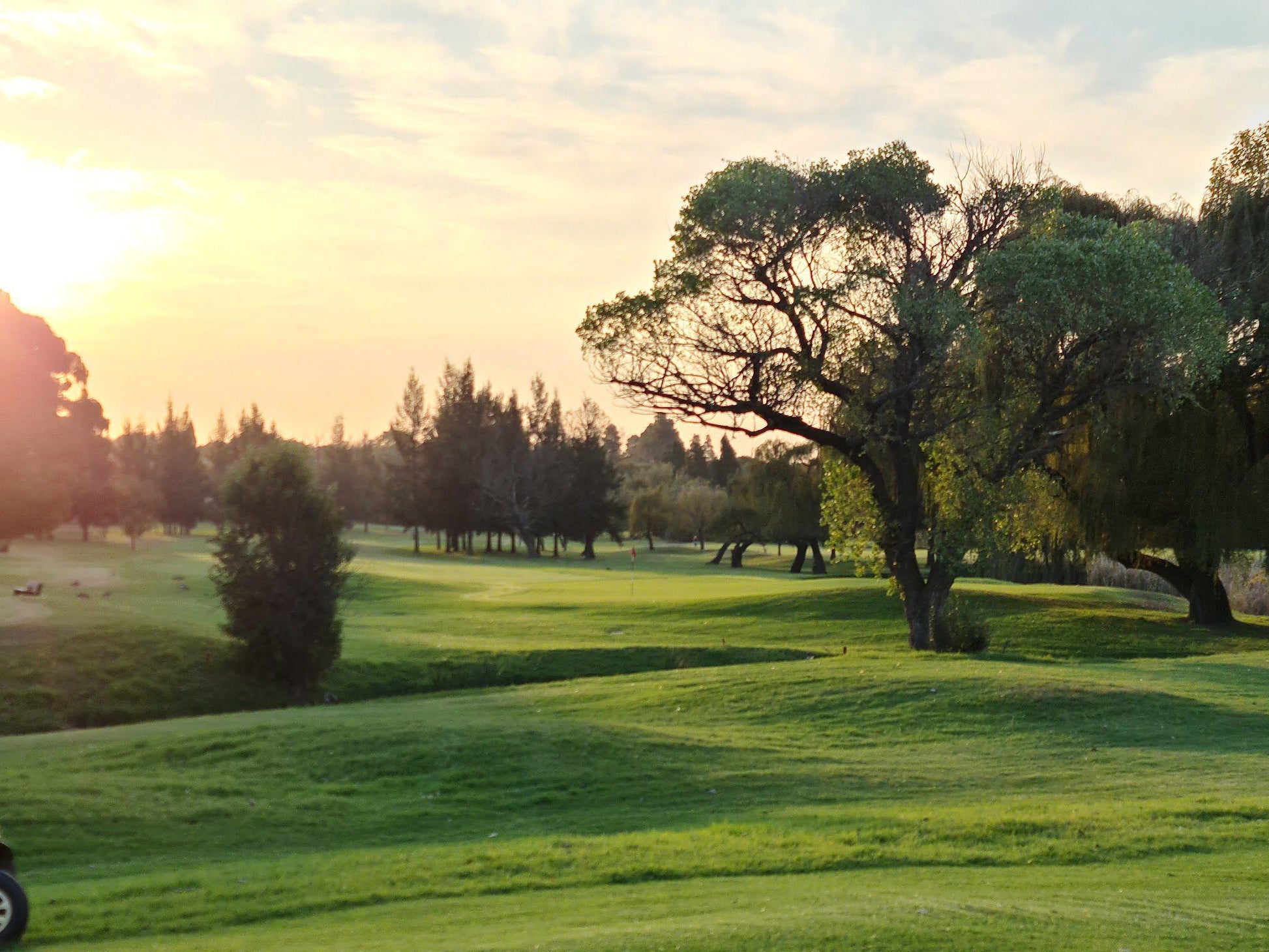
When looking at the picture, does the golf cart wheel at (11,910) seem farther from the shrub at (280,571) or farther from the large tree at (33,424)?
the large tree at (33,424)

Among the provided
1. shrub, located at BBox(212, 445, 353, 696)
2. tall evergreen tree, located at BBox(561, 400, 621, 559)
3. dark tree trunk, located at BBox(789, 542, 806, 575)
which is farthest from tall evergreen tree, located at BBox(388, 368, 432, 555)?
shrub, located at BBox(212, 445, 353, 696)

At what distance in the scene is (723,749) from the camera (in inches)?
800

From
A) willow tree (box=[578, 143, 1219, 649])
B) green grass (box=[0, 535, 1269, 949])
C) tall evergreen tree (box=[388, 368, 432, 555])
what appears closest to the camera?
green grass (box=[0, 535, 1269, 949])

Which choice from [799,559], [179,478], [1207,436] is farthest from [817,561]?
[179,478]

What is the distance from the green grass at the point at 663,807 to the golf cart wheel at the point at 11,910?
33cm

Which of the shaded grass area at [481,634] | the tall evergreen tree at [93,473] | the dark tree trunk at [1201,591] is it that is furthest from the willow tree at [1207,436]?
the tall evergreen tree at [93,473]

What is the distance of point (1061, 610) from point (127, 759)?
34.2 meters

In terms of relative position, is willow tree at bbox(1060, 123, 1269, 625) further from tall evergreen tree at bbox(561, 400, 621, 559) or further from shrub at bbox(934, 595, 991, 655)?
tall evergreen tree at bbox(561, 400, 621, 559)

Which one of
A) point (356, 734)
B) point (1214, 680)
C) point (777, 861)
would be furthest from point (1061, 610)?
point (777, 861)

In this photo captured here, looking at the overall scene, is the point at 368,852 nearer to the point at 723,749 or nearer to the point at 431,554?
the point at 723,749

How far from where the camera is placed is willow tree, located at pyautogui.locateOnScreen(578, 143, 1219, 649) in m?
29.9

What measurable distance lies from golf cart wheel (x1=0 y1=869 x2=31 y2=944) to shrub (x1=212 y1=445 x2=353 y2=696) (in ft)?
77.3

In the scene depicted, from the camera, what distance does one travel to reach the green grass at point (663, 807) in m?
9.88

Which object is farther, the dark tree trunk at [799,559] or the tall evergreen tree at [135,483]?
the tall evergreen tree at [135,483]
